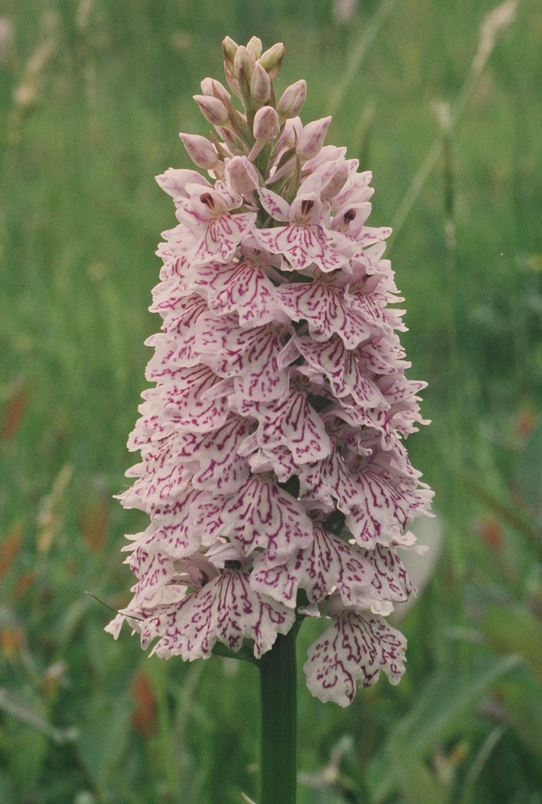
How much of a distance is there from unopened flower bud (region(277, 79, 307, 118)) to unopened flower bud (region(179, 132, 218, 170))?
0.08 metres

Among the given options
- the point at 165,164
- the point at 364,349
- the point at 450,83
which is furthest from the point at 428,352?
the point at 364,349

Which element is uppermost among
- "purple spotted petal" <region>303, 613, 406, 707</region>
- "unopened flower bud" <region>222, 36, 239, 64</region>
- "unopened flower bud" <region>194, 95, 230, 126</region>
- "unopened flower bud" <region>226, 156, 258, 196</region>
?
"unopened flower bud" <region>222, 36, 239, 64</region>

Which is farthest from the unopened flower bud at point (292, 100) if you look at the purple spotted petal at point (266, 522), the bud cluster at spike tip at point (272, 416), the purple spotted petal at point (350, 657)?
the purple spotted petal at point (350, 657)

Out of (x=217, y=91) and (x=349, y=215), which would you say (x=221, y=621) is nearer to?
(x=349, y=215)

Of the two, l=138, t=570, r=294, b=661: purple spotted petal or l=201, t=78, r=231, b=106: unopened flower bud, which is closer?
l=138, t=570, r=294, b=661: purple spotted petal

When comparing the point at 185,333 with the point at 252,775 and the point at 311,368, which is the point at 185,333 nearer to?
the point at 311,368

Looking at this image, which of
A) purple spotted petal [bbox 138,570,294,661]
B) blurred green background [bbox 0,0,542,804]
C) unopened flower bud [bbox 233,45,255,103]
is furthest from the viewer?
blurred green background [bbox 0,0,542,804]

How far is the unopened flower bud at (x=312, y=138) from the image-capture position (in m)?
1.10

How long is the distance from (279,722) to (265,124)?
582 millimetres

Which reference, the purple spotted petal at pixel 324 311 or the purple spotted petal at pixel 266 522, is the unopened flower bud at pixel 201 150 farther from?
the purple spotted petal at pixel 266 522


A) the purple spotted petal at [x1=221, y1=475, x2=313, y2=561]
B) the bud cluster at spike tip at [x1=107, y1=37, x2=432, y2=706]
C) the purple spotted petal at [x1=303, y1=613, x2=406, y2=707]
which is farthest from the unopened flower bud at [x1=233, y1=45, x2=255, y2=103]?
the purple spotted petal at [x1=303, y1=613, x2=406, y2=707]

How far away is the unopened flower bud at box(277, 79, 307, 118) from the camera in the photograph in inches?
43.8

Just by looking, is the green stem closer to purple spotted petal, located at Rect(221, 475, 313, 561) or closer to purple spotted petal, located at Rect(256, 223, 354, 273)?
purple spotted petal, located at Rect(221, 475, 313, 561)

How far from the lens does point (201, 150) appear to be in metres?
1.13
